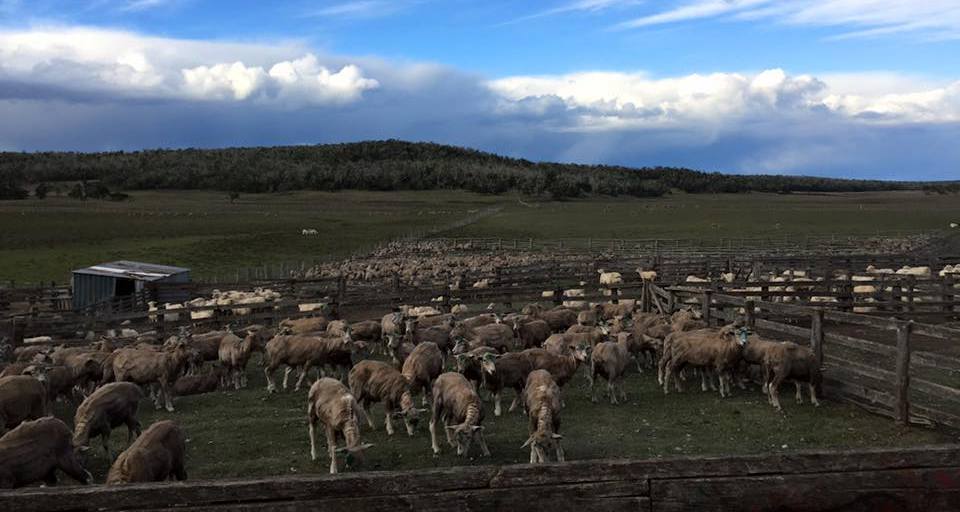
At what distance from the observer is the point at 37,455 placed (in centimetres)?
912

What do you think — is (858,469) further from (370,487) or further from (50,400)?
(50,400)

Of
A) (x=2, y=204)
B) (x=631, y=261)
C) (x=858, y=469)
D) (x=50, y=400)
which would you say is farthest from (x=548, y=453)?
(x=2, y=204)

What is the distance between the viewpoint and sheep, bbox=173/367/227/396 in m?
16.8

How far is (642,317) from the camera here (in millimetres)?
19781

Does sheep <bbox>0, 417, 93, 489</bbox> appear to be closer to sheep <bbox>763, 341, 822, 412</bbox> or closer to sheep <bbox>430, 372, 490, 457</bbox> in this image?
sheep <bbox>430, 372, 490, 457</bbox>

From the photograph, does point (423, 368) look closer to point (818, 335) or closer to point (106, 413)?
point (106, 413)

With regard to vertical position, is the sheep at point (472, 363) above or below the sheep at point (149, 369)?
above

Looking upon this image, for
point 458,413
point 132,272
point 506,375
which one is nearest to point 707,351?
point 506,375

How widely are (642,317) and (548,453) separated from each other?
9079 mm

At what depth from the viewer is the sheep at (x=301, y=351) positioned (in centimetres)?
1645

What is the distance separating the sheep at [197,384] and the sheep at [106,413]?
433 centimetres

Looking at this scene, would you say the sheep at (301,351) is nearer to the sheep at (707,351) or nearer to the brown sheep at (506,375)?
the brown sheep at (506,375)

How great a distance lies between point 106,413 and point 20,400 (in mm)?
1936

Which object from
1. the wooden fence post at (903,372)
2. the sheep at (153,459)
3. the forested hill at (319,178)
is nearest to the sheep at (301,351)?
the sheep at (153,459)
